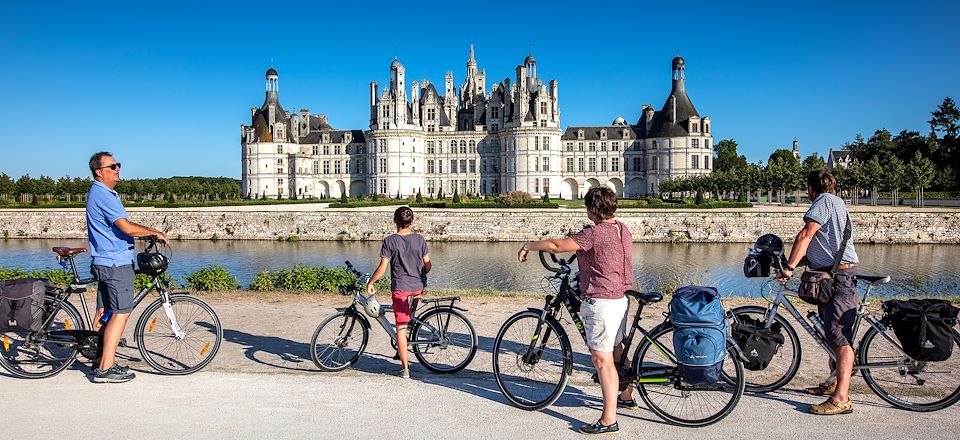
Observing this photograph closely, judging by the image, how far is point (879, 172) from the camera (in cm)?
4612

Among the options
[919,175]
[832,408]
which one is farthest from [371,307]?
[919,175]

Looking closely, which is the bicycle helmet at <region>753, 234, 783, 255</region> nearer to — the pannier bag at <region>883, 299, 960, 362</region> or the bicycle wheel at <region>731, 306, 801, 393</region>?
the bicycle wheel at <region>731, 306, 801, 393</region>

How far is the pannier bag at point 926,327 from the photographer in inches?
179

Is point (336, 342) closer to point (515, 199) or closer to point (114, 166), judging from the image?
point (114, 166)

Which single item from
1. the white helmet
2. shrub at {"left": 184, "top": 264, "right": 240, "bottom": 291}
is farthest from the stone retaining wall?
the white helmet

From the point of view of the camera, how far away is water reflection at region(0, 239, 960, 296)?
18203mm

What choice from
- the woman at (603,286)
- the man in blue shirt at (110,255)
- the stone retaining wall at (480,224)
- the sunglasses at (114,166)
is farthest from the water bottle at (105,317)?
the stone retaining wall at (480,224)

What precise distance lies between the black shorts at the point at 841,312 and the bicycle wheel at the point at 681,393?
33.6 inches

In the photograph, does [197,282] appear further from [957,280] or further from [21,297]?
[957,280]

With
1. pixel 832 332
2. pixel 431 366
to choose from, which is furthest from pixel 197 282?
pixel 832 332

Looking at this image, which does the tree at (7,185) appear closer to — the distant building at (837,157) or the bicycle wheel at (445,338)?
the bicycle wheel at (445,338)

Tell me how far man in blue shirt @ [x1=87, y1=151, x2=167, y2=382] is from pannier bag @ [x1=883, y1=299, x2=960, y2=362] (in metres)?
5.88

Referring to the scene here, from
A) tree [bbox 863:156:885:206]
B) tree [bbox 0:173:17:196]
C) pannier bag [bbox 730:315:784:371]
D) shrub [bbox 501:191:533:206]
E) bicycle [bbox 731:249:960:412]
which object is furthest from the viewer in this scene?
tree [bbox 0:173:17:196]

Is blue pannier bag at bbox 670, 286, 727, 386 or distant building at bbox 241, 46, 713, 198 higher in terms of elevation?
distant building at bbox 241, 46, 713, 198
